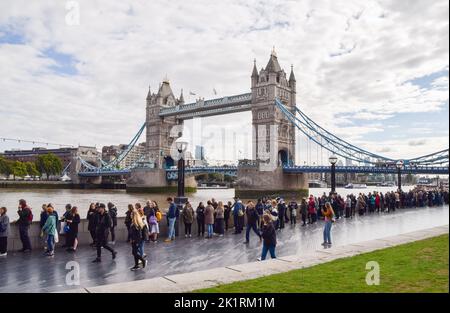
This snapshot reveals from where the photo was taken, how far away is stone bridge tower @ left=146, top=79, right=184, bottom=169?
8306 centimetres

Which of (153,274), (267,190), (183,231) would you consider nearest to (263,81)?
(267,190)

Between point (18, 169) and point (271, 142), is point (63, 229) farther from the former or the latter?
point (18, 169)

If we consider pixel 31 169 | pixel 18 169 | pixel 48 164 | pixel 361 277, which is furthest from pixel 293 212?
pixel 48 164

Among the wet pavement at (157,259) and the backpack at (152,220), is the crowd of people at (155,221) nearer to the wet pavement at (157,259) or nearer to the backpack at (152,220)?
the backpack at (152,220)

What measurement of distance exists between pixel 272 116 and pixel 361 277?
179 feet

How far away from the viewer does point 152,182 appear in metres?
68.7

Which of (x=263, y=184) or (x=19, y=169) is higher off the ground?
(x=19, y=169)

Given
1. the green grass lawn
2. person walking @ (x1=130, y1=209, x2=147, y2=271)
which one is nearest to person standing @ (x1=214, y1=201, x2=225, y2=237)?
person walking @ (x1=130, y1=209, x2=147, y2=271)

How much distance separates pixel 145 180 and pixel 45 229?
60878mm

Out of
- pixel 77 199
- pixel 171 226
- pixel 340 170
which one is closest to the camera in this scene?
pixel 171 226

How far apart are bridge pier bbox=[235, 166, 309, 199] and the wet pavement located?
1472 inches

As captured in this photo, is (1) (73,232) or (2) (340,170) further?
(2) (340,170)

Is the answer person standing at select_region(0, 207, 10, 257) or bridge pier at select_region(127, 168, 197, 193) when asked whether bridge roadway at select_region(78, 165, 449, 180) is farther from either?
person standing at select_region(0, 207, 10, 257)
